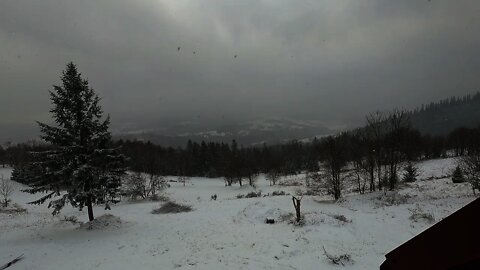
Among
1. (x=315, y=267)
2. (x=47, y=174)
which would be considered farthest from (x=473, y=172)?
(x=47, y=174)

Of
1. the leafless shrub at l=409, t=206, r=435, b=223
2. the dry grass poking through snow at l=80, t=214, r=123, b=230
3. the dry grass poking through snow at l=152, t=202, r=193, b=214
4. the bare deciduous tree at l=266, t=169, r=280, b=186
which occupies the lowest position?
the bare deciduous tree at l=266, t=169, r=280, b=186

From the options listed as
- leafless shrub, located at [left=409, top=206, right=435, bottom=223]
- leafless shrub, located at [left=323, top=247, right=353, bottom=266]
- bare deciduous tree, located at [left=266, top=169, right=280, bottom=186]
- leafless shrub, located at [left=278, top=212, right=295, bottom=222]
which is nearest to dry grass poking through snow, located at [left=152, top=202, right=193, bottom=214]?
leafless shrub, located at [left=278, top=212, right=295, bottom=222]

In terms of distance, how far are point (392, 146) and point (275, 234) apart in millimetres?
25604

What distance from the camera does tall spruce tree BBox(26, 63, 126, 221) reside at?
886 inches

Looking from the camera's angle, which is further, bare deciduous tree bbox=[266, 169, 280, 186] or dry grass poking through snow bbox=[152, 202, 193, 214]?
bare deciduous tree bbox=[266, 169, 280, 186]

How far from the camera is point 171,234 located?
2169 cm

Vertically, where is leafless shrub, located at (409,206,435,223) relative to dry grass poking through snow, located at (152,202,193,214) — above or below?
above

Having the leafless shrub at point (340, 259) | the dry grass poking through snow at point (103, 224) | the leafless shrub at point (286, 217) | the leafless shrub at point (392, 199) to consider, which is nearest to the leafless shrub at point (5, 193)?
the dry grass poking through snow at point (103, 224)

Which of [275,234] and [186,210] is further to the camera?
[186,210]

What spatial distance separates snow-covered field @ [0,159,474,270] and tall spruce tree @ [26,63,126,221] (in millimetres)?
2976

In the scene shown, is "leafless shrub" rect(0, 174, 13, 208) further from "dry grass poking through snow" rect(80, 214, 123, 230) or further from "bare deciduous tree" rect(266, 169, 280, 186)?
"bare deciduous tree" rect(266, 169, 280, 186)

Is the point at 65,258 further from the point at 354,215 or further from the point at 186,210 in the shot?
the point at 354,215

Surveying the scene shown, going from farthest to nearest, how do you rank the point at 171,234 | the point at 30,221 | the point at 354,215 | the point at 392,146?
the point at 392,146 → the point at 30,221 → the point at 354,215 → the point at 171,234

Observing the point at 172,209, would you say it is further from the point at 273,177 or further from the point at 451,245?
the point at 273,177
